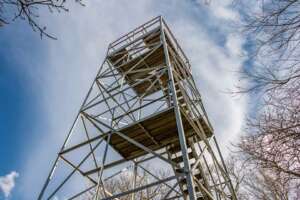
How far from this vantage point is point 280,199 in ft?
39.0

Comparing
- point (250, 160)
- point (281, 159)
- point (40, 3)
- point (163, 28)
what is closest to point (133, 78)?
point (163, 28)

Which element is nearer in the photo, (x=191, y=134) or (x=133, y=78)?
(x=191, y=134)

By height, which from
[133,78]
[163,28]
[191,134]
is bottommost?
[191,134]

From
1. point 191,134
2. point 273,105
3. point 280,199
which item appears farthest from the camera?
point 280,199

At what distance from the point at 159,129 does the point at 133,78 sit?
3.19 meters

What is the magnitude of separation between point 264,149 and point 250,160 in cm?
75

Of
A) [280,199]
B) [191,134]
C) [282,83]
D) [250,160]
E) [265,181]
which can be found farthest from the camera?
[265,181]

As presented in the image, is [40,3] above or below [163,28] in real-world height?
below

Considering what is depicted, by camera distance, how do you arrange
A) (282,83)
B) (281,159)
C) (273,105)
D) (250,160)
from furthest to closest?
1. (250,160)
2. (281,159)
3. (273,105)
4. (282,83)

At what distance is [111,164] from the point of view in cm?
666

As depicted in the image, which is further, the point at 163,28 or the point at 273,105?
the point at 163,28

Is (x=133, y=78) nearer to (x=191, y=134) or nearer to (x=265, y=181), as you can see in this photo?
(x=191, y=134)

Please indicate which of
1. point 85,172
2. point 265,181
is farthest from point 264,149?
point 265,181

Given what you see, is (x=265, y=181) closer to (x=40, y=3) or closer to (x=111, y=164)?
(x=111, y=164)
